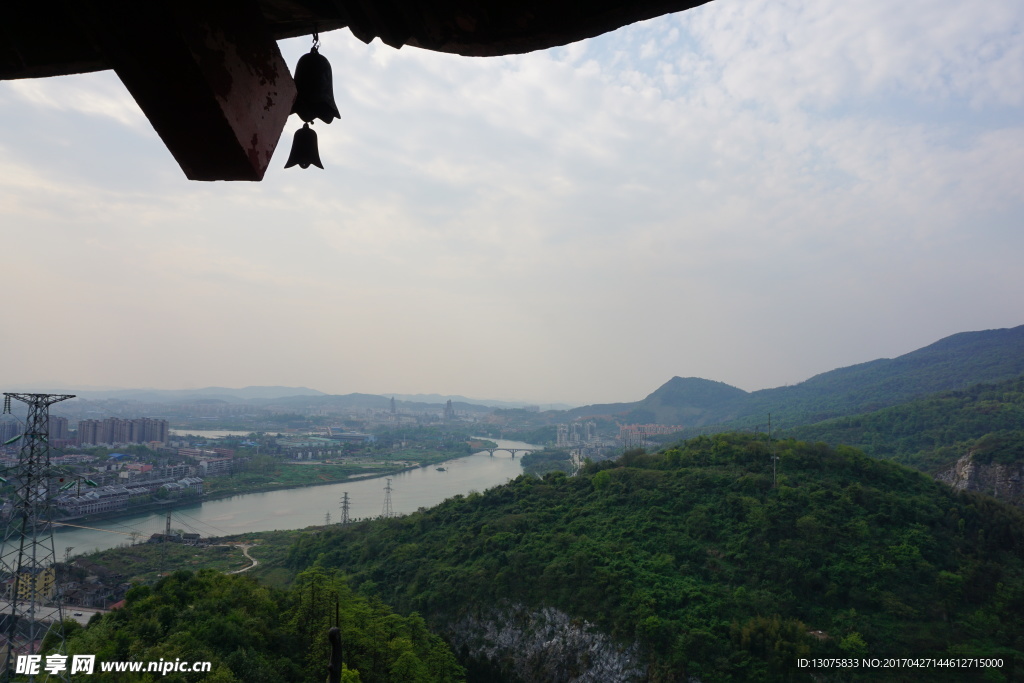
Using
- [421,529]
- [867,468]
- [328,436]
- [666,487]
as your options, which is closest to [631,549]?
[666,487]

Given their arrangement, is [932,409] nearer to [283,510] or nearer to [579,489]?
[579,489]

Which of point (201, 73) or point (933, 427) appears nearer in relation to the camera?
point (201, 73)

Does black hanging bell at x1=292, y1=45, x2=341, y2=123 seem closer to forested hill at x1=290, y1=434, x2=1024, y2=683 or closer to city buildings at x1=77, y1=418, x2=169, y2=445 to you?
forested hill at x1=290, y1=434, x2=1024, y2=683

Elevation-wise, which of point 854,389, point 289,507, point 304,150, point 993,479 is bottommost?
point 289,507

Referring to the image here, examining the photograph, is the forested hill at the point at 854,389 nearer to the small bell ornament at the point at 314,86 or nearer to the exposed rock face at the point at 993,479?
the exposed rock face at the point at 993,479

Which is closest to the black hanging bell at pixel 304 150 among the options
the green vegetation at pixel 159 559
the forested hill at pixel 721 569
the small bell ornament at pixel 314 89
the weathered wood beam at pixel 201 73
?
the small bell ornament at pixel 314 89

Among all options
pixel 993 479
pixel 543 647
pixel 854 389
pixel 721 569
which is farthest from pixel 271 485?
pixel 854 389

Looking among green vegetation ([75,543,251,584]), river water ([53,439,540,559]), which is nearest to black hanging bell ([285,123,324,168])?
green vegetation ([75,543,251,584])

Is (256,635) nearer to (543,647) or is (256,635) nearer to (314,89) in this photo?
(543,647)
